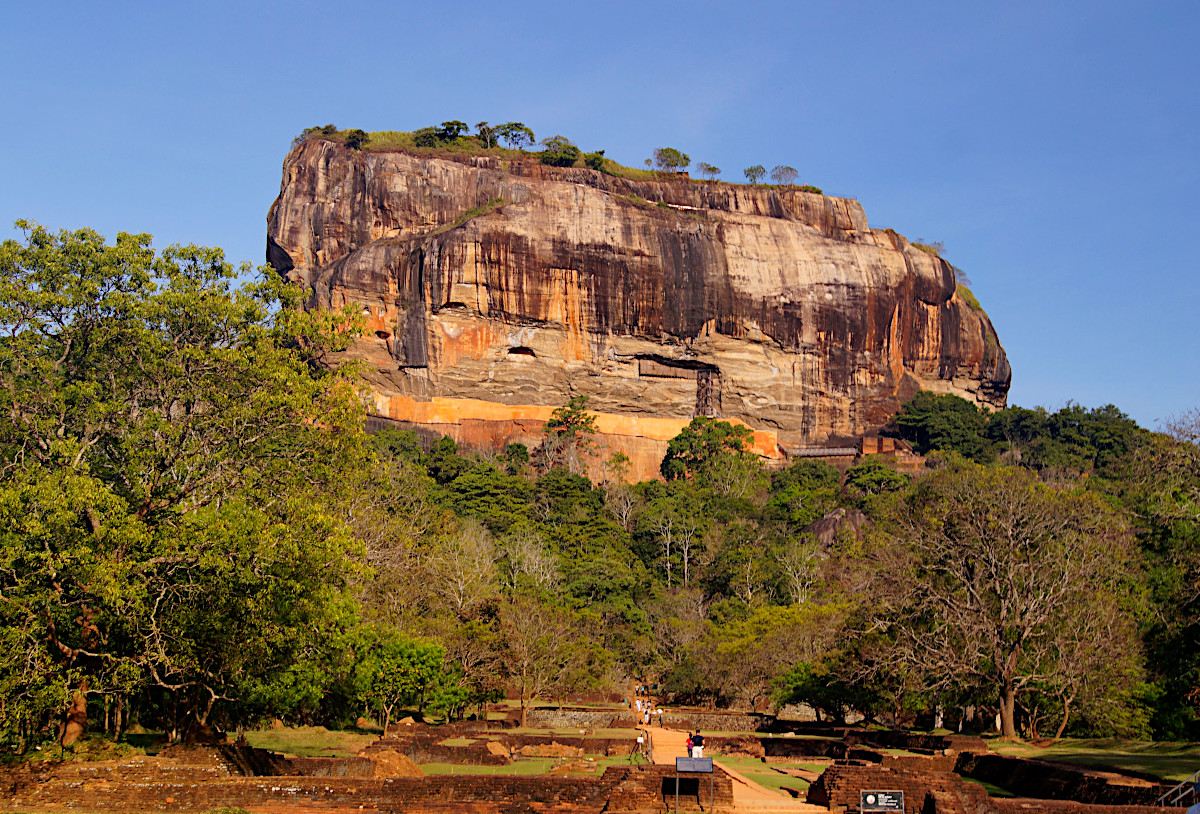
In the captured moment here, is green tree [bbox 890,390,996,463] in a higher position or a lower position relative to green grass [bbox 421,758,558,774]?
higher

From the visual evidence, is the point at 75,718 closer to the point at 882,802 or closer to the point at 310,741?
the point at 310,741

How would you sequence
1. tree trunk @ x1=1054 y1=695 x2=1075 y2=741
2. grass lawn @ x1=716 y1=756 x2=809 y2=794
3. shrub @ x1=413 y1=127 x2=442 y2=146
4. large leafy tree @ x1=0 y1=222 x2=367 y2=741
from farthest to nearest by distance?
shrub @ x1=413 y1=127 x2=442 y2=146, tree trunk @ x1=1054 y1=695 x2=1075 y2=741, grass lawn @ x1=716 y1=756 x2=809 y2=794, large leafy tree @ x1=0 y1=222 x2=367 y2=741

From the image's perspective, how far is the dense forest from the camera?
1636 centimetres

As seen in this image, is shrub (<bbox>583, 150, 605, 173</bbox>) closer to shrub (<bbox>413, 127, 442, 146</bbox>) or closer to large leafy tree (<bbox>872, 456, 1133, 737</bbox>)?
shrub (<bbox>413, 127, 442, 146</bbox>)

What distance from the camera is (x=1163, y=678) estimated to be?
24156 mm

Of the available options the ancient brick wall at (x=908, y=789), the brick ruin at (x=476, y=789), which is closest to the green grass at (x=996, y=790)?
the brick ruin at (x=476, y=789)

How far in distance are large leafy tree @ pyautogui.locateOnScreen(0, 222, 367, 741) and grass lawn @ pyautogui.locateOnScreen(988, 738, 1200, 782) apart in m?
13.0

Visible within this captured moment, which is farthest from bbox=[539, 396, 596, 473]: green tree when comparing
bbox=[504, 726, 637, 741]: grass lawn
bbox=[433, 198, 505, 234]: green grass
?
bbox=[504, 726, 637, 741]: grass lawn

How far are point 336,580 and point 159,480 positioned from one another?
342 cm

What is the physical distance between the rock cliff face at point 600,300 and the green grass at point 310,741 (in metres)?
44.7

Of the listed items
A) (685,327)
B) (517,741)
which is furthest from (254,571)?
(685,327)

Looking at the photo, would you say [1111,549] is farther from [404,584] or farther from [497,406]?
[497,406]

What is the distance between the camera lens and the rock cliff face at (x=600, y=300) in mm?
69188

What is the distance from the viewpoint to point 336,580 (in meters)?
18.4
